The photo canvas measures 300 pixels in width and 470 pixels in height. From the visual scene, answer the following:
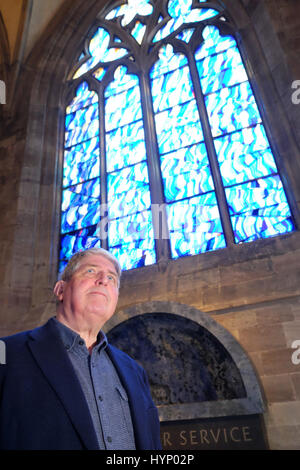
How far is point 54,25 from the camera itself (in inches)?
300

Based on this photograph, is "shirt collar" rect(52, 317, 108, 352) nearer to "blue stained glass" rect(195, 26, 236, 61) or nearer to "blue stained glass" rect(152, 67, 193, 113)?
"blue stained glass" rect(152, 67, 193, 113)

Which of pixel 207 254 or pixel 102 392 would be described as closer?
pixel 102 392

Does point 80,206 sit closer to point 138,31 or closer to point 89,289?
point 138,31

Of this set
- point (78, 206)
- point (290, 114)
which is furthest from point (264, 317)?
point (78, 206)

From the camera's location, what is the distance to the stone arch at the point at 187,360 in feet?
11.2

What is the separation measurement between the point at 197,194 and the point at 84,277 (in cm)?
370

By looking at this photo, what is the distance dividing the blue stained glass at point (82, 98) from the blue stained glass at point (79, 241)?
8.60 ft

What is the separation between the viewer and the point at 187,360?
390 cm

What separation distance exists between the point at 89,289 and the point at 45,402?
0.41 meters

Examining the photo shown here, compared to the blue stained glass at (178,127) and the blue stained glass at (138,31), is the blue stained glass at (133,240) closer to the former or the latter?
the blue stained glass at (178,127)

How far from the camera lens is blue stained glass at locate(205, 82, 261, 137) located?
5090mm

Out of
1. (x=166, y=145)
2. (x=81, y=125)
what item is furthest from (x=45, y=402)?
(x=81, y=125)

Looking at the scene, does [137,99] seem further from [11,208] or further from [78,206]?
[11,208]

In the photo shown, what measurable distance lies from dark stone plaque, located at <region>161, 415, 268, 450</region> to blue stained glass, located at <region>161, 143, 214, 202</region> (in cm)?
266
